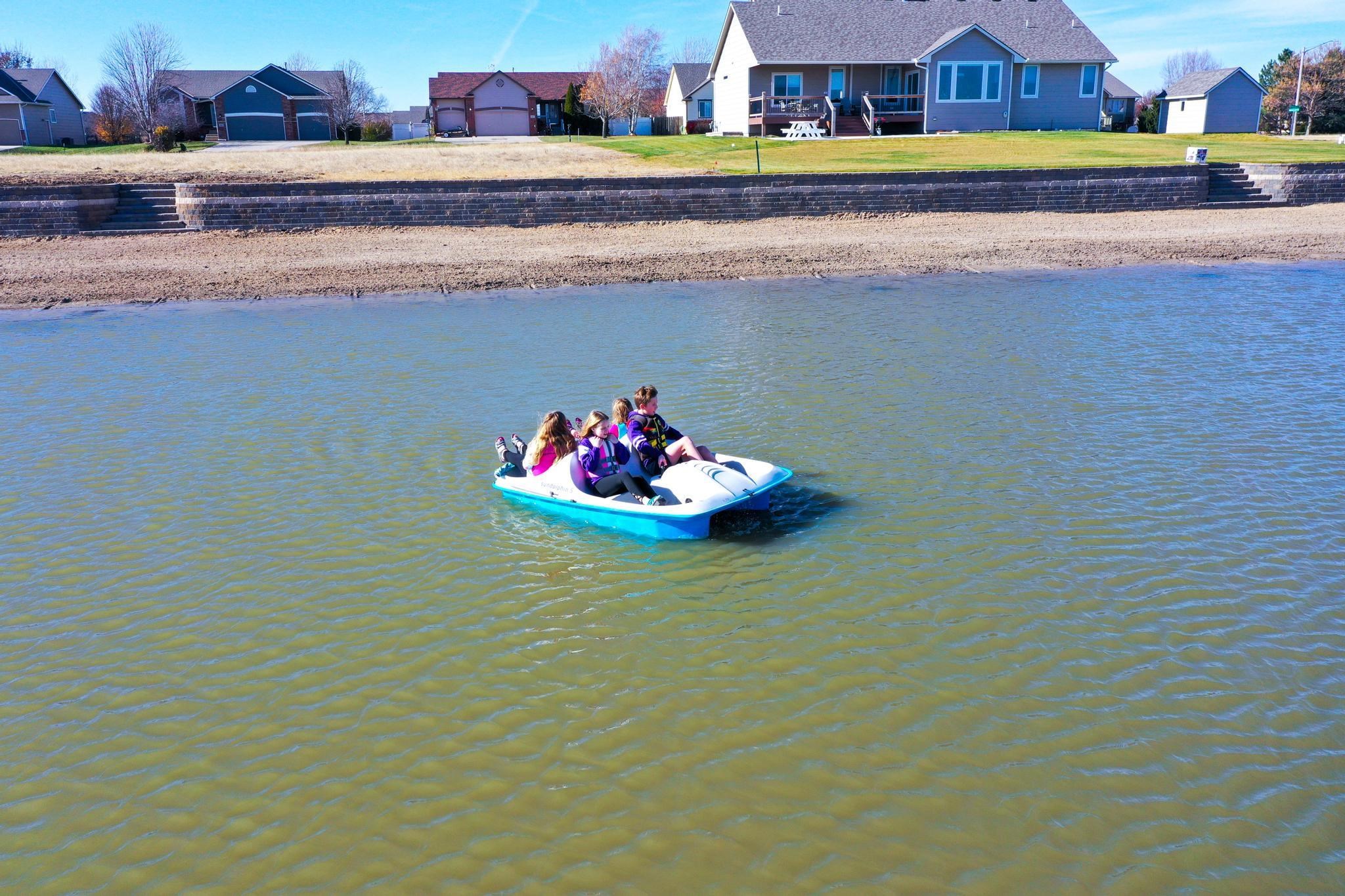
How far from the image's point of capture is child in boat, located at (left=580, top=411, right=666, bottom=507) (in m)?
7.92

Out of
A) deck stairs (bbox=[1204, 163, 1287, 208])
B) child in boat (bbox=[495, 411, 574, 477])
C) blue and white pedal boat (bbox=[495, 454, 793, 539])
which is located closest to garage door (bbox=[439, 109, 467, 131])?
deck stairs (bbox=[1204, 163, 1287, 208])

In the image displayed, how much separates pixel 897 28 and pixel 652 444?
131 ft

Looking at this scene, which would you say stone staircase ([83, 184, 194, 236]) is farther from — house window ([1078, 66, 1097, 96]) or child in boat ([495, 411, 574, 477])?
house window ([1078, 66, 1097, 96])

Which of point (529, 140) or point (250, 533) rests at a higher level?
point (529, 140)

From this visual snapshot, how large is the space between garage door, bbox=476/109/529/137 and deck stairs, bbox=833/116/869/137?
28331 millimetres

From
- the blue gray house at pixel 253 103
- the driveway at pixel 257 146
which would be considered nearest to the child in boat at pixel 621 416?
the driveway at pixel 257 146

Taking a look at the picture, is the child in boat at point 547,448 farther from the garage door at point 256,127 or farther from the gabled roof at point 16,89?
the garage door at point 256,127

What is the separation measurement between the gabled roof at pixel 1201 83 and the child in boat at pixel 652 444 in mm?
51468

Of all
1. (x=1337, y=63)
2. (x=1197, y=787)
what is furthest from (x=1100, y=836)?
(x=1337, y=63)

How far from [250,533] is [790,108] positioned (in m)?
37.7

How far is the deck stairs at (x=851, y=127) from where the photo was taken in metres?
41.1

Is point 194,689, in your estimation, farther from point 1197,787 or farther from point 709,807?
point 1197,787

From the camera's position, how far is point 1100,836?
4590 millimetres

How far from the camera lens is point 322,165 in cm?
3120
